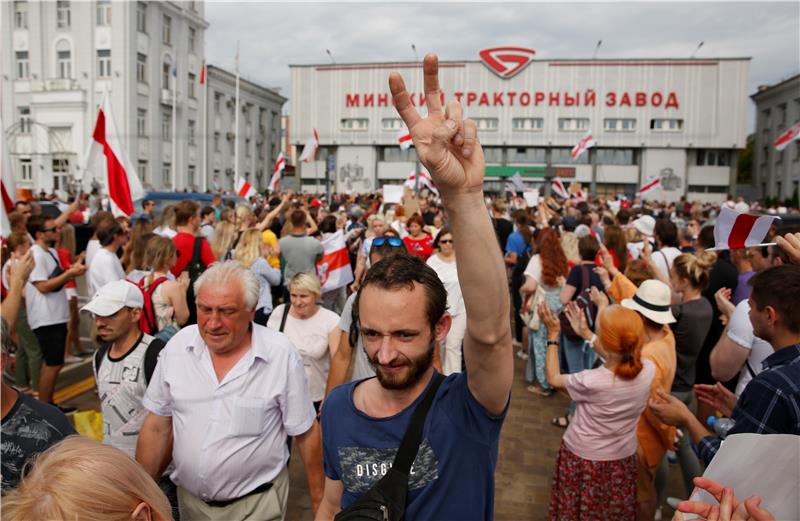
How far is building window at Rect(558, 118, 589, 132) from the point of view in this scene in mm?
47375

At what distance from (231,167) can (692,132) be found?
37884 millimetres

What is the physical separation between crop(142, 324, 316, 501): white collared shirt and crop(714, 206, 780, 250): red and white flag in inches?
94.8

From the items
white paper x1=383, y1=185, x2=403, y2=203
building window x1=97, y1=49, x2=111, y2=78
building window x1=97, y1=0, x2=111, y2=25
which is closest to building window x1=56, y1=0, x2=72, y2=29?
building window x1=97, y1=0, x2=111, y2=25

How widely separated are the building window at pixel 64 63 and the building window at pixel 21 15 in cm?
305

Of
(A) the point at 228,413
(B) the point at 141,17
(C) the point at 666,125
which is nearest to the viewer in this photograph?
(A) the point at 228,413

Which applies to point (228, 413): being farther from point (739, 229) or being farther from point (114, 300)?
point (739, 229)

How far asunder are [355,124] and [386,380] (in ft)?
163

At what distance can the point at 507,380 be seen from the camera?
5.51 ft

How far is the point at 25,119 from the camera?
3800cm

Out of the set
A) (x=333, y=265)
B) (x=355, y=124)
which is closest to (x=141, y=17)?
(x=355, y=124)

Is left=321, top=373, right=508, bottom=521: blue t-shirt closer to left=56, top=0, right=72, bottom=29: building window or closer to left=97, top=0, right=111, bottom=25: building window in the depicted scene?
left=97, top=0, right=111, bottom=25: building window

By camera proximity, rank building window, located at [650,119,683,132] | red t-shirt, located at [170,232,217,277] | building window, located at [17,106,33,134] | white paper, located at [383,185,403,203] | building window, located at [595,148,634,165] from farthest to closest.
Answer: building window, located at [595,148,634,165] → building window, located at [650,119,683,132] → building window, located at [17,106,33,134] → white paper, located at [383,185,403,203] → red t-shirt, located at [170,232,217,277]

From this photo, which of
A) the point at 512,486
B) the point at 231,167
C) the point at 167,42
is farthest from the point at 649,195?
the point at 512,486

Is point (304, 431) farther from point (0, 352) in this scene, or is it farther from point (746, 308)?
point (746, 308)
